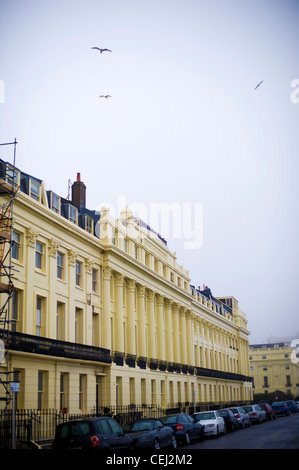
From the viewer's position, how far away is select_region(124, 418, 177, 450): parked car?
2305 centimetres

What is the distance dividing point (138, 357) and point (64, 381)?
499 inches

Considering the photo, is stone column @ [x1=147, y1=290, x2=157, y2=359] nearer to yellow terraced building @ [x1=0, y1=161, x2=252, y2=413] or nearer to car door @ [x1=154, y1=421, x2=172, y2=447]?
yellow terraced building @ [x1=0, y1=161, x2=252, y2=413]

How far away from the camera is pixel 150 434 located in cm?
2348

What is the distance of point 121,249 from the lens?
148 feet

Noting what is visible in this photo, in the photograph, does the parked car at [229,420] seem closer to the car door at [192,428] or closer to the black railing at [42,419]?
the black railing at [42,419]

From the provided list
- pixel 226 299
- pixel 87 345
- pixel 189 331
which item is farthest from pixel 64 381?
pixel 226 299

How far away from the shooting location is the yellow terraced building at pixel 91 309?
105ft

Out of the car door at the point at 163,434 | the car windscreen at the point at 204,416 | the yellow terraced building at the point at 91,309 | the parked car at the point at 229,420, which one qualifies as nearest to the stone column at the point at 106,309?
the yellow terraced building at the point at 91,309

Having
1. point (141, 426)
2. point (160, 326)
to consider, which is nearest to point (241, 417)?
point (160, 326)

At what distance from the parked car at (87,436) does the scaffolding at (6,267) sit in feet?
23.8

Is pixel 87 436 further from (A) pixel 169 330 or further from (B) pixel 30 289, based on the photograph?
(A) pixel 169 330

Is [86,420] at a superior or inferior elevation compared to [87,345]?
inferior
